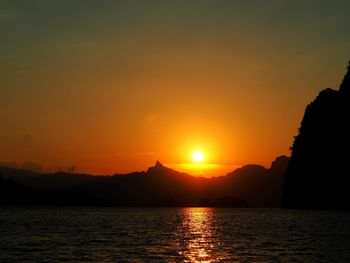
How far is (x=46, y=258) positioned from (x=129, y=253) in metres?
11.0

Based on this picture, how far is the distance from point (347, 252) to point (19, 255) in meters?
42.3

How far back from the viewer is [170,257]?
62500 millimetres

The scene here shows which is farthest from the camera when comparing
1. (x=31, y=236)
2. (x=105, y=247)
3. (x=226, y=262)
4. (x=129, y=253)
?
(x=31, y=236)

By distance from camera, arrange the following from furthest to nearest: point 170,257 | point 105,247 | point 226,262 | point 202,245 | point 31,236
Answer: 1. point 31,236
2. point 202,245
3. point 105,247
4. point 170,257
5. point 226,262

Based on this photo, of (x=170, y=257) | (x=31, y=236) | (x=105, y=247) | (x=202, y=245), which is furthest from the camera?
(x=31, y=236)

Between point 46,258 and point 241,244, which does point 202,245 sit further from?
point 46,258

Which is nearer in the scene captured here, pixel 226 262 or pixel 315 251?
pixel 226 262

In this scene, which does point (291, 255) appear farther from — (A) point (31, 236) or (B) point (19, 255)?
(A) point (31, 236)

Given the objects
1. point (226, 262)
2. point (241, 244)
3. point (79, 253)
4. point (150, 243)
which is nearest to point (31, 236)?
point (150, 243)

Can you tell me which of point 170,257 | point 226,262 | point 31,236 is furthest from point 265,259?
point 31,236

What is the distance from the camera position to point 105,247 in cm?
7412

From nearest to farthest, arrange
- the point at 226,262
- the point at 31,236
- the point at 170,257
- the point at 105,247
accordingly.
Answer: the point at 226,262 < the point at 170,257 < the point at 105,247 < the point at 31,236

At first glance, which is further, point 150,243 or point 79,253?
point 150,243

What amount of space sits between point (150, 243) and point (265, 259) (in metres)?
25.9
